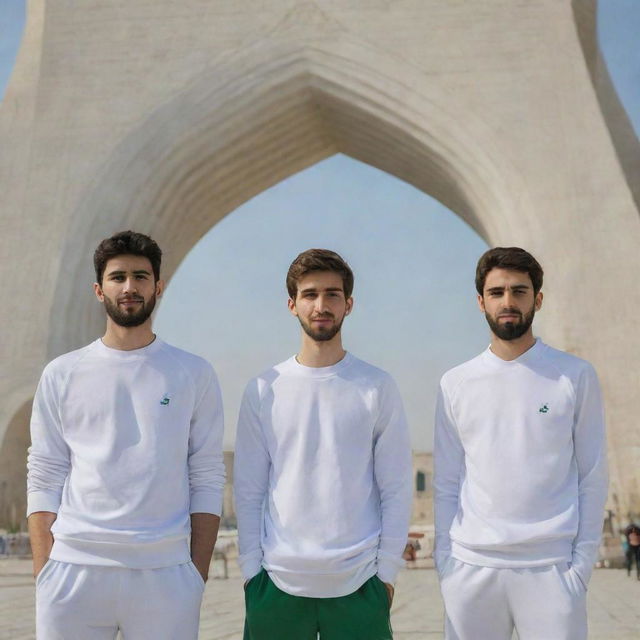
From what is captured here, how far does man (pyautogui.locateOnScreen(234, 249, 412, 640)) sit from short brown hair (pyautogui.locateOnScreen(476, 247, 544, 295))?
0.32 m

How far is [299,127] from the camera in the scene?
10.3 m

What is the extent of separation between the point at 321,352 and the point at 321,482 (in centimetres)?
30

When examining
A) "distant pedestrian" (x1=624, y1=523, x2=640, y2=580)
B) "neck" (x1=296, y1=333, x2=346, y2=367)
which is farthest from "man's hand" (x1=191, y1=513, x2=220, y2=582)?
"distant pedestrian" (x1=624, y1=523, x2=640, y2=580)

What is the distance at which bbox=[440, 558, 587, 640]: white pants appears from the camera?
7.10ft

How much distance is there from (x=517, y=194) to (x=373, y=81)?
176 centimetres

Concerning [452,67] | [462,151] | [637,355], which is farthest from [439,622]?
[452,67]

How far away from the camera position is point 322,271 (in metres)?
2.28

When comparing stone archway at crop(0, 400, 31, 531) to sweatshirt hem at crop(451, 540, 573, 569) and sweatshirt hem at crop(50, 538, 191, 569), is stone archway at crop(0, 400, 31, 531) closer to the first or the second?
sweatshirt hem at crop(50, 538, 191, 569)

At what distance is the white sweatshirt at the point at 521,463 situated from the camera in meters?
2.21

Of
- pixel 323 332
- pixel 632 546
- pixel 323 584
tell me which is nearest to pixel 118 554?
pixel 323 584

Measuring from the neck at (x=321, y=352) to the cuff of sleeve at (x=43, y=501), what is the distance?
0.63 m

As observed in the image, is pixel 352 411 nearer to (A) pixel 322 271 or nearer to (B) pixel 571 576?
(A) pixel 322 271

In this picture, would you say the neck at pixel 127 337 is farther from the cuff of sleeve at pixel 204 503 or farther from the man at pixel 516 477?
the man at pixel 516 477

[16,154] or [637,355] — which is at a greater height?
[16,154]
